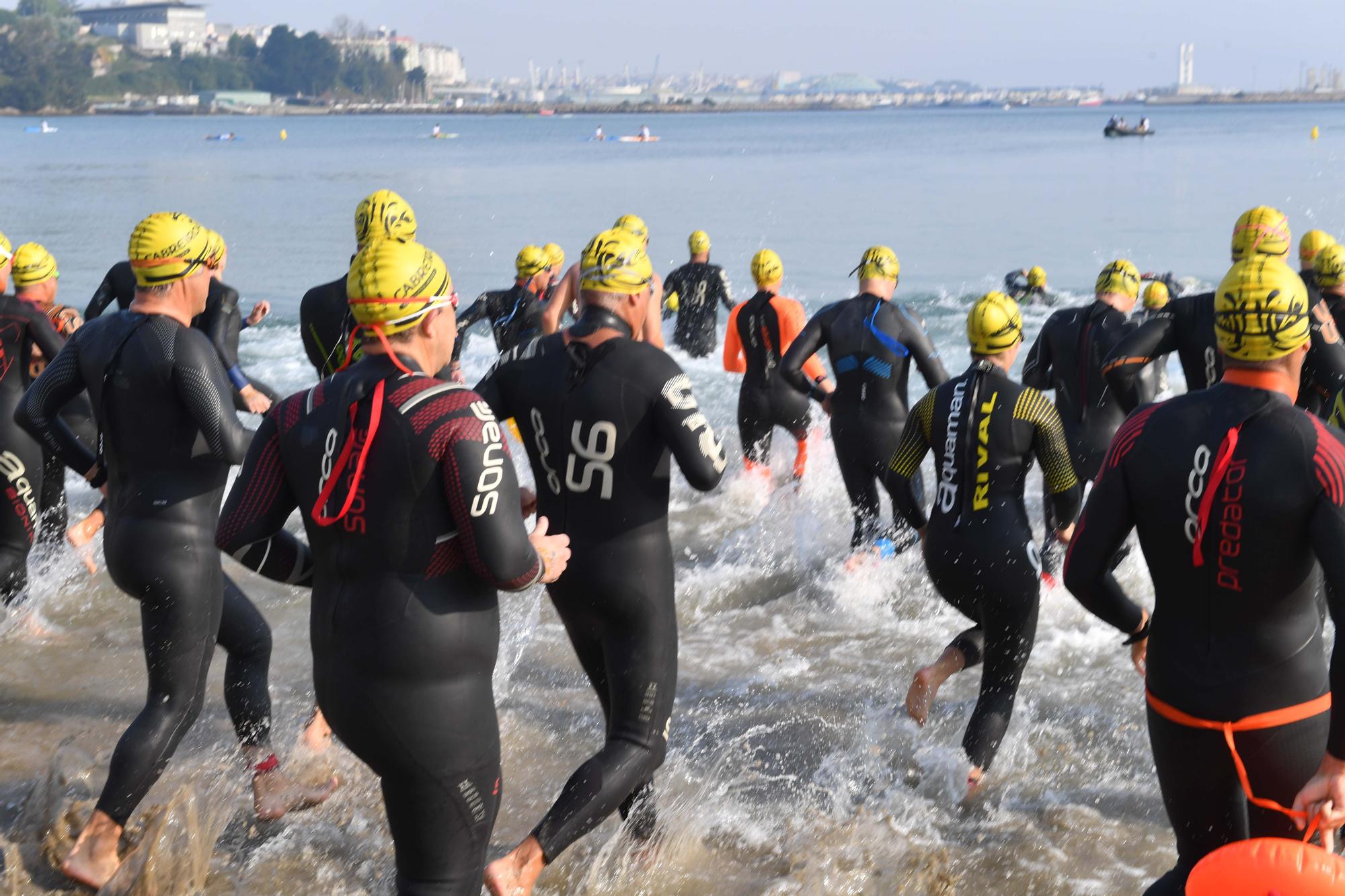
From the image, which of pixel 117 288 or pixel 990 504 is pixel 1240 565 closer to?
pixel 990 504

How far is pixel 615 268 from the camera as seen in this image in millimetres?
3695

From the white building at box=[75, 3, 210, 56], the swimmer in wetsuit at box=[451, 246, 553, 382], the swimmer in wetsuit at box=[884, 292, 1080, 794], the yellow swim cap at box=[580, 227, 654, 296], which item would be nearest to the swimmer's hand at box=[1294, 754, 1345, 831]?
the swimmer in wetsuit at box=[884, 292, 1080, 794]

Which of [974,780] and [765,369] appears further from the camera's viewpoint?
[765,369]

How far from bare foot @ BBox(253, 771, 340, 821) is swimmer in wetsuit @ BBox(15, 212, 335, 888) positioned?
0.47 metres

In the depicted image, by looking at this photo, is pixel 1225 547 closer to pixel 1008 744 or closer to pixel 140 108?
pixel 1008 744

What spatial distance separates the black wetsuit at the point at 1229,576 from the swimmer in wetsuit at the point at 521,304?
5.77m

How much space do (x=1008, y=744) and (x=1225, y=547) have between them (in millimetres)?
2570

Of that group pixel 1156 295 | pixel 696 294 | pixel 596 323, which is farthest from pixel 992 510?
pixel 696 294

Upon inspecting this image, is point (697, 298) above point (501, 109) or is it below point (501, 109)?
below

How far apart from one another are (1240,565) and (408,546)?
1819mm

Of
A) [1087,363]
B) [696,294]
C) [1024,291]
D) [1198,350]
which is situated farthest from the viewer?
[1024,291]

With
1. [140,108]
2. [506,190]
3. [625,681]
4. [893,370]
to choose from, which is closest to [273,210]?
[506,190]

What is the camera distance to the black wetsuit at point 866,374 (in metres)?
6.73

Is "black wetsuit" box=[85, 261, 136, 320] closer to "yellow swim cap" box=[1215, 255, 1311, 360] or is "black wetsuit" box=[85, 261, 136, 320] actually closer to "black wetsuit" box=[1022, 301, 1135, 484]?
"black wetsuit" box=[1022, 301, 1135, 484]
